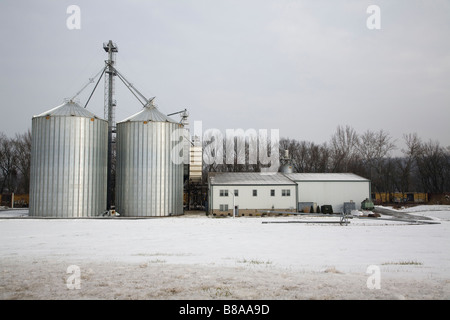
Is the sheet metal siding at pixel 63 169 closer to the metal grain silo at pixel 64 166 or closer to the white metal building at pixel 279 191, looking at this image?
the metal grain silo at pixel 64 166

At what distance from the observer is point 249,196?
135ft

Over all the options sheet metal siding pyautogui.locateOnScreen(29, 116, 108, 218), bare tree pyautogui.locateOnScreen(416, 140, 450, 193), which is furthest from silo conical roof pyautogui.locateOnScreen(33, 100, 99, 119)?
bare tree pyautogui.locateOnScreen(416, 140, 450, 193)

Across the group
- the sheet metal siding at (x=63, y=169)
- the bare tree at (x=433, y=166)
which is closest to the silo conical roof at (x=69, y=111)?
the sheet metal siding at (x=63, y=169)

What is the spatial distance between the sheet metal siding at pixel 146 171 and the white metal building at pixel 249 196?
15.8 feet

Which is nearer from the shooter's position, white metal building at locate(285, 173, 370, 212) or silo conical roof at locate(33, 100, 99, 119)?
silo conical roof at locate(33, 100, 99, 119)

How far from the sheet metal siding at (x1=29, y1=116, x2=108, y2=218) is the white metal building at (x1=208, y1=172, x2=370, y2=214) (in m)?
13.5

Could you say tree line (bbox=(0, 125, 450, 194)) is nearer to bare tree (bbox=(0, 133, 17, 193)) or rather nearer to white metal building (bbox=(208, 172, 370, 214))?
bare tree (bbox=(0, 133, 17, 193))

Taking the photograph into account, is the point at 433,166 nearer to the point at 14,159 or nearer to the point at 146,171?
the point at 146,171

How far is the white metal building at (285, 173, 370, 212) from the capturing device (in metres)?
43.4

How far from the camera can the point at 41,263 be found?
39.6 feet

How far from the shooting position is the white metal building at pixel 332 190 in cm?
4341

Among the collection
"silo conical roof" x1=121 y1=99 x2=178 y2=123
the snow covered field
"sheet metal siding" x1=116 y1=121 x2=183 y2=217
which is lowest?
the snow covered field

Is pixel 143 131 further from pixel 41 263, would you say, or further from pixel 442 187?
pixel 442 187
